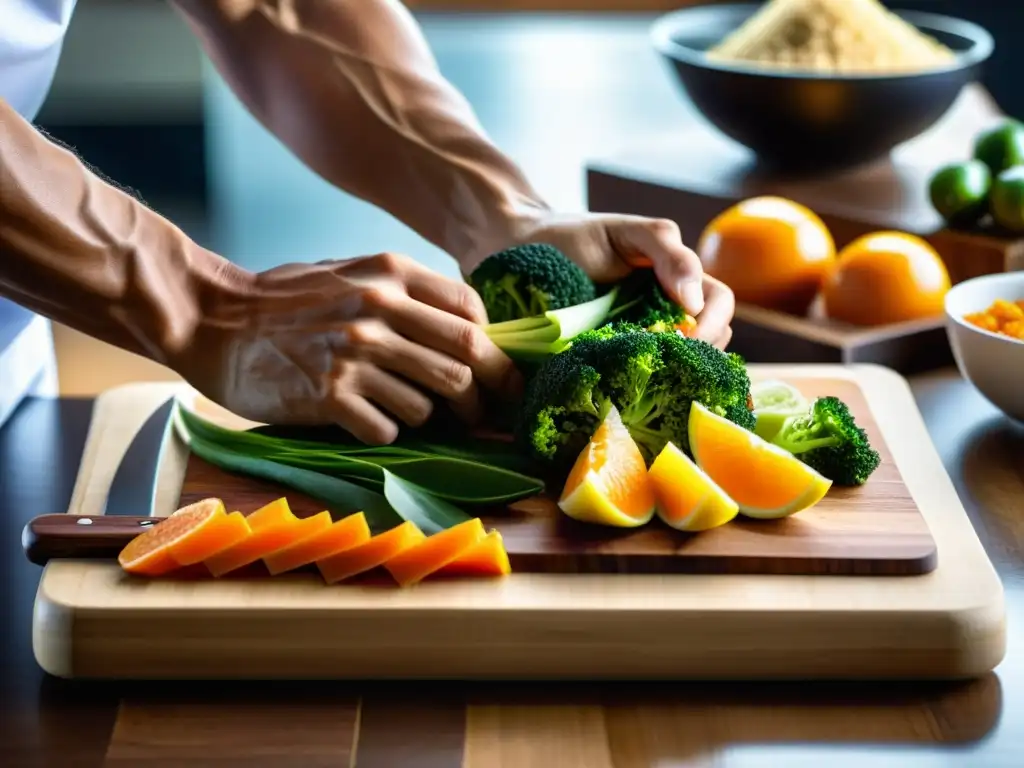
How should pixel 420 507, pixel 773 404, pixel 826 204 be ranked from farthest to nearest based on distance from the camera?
pixel 826 204 → pixel 773 404 → pixel 420 507

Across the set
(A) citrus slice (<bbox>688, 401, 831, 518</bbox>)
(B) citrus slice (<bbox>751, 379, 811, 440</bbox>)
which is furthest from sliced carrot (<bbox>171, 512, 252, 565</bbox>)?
(B) citrus slice (<bbox>751, 379, 811, 440</bbox>)

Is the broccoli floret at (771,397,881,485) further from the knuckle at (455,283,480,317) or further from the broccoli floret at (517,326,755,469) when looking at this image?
the knuckle at (455,283,480,317)

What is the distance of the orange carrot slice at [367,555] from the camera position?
129 centimetres

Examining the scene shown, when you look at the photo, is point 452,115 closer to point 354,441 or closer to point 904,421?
point 354,441

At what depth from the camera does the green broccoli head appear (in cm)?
163

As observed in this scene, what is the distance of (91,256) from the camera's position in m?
1.45

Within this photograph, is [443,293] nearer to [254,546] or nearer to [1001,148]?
[254,546]

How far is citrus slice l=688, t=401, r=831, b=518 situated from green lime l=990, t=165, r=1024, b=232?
0.99 meters

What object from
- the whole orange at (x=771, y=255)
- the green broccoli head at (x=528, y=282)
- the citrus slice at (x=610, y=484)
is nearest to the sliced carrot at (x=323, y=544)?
the citrus slice at (x=610, y=484)

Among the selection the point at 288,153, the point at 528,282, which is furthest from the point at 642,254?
the point at 288,153

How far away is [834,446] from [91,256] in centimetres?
78

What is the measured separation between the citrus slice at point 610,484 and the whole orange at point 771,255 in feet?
2.65

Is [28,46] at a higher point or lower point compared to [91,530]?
A: higher

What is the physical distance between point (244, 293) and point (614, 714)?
2.02 feet
